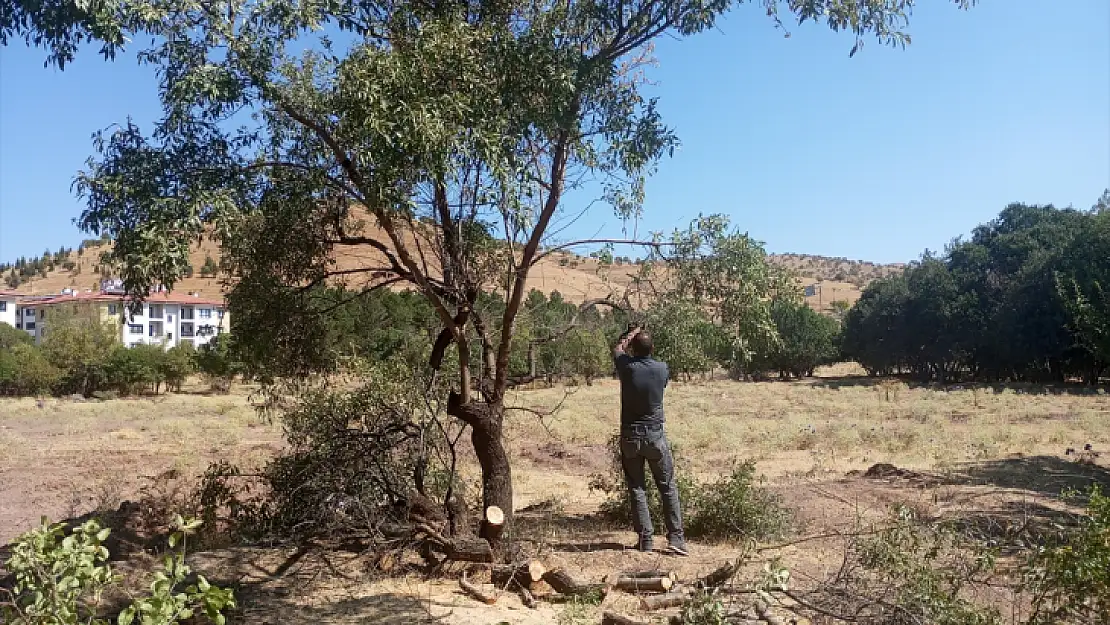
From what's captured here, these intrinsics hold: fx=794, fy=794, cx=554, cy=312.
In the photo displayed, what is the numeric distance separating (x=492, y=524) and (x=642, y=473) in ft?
4.75

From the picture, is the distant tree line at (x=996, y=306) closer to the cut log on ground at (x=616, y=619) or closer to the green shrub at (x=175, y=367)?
the cut log on ground at (x=616, y=619)

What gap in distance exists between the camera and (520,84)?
6766mm

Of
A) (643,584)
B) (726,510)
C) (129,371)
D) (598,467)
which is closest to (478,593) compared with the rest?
(643,584)

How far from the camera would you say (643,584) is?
20.2 ft

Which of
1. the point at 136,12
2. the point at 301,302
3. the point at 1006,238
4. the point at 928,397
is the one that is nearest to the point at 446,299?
the point at 301,302

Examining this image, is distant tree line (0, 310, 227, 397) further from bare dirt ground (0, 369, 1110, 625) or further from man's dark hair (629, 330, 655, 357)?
man's dark hair (629, 330, 655, 357)

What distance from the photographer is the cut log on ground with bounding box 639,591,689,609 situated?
5.75m

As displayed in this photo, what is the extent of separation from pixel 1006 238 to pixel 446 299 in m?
47.8

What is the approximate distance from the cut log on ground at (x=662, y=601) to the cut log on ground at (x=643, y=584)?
204 mm

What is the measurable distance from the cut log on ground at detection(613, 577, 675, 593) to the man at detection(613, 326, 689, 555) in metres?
1.04

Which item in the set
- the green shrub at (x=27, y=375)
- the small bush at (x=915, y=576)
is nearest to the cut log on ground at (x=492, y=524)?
the small bush at (x=915, y=576)

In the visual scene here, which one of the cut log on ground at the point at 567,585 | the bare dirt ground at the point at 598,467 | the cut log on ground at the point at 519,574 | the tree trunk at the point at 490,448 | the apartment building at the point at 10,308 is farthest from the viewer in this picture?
the apartment building at the point at 10,308

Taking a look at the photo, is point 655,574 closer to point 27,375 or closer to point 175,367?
point 175,367

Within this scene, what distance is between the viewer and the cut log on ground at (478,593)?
625cm
